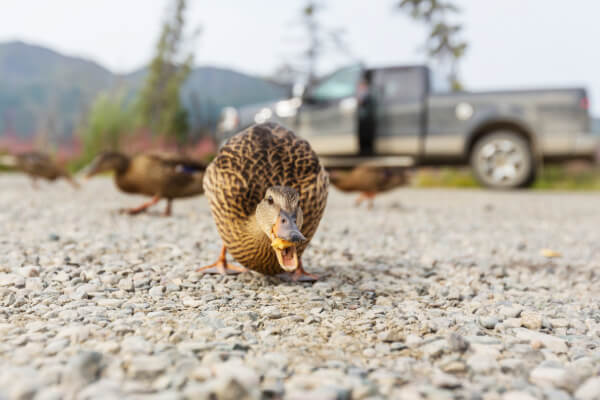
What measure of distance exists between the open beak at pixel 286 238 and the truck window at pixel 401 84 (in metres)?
7.73

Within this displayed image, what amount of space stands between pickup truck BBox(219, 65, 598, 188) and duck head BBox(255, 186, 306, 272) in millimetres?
7256

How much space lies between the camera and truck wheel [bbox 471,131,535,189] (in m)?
8.66

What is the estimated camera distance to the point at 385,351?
5.84 ft

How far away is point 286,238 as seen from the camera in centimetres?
189

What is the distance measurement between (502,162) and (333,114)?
313 centimetres

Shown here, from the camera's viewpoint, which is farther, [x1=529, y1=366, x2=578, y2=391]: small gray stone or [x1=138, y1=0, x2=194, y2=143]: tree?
[x1=138, y1=0, x2=194, y2=143]: tree

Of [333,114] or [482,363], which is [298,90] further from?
[482,363]

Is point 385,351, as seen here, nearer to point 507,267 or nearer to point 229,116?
point 507,267

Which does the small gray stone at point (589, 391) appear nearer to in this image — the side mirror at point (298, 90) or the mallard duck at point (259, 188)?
the mallard duck at point (259, 188)

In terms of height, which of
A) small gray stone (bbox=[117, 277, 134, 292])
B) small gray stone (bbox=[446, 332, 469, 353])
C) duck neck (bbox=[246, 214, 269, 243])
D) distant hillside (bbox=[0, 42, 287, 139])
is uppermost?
distant hillside (bbox=[0, 42, 287, 139])

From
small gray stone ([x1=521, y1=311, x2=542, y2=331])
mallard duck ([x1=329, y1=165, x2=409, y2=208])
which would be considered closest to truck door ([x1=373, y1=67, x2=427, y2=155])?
mallard duck ([x1=329, y1=165, x2=409, y2=208])

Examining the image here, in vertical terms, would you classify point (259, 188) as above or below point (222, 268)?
above

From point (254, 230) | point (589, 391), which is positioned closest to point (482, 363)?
point (589, 391)

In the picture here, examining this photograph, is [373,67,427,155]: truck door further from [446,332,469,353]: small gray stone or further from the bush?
the bush
